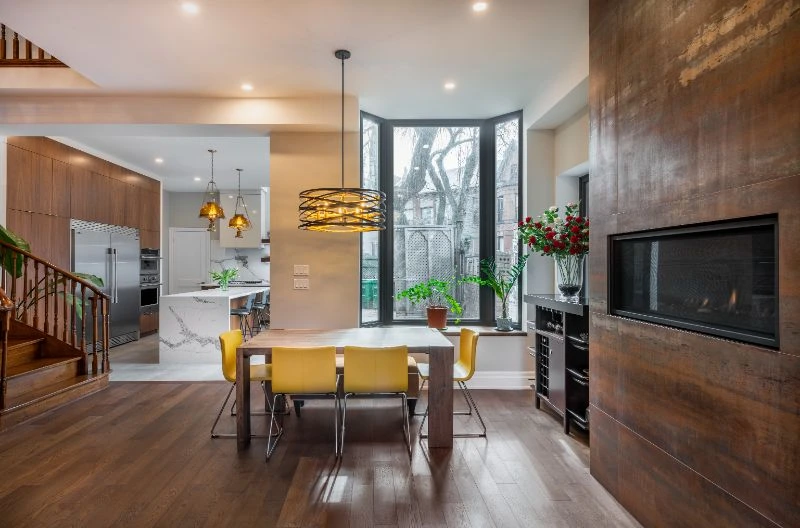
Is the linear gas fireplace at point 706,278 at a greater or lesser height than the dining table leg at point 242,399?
greater

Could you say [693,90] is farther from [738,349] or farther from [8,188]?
[8,188]

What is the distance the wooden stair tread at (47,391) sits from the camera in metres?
3.84

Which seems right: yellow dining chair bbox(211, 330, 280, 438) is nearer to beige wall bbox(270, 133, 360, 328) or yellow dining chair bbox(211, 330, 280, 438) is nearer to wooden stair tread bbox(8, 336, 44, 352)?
beige wall bbox(270, 133, 360, 328)

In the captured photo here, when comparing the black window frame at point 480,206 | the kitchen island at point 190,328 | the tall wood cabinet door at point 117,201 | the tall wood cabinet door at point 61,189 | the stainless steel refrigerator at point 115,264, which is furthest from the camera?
the tall wood cabinet door at point 117,201

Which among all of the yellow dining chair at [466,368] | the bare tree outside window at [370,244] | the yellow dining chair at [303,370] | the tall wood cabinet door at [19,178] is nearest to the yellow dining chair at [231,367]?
the yellow dining chair at [303,370]

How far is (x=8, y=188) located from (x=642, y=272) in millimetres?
6576

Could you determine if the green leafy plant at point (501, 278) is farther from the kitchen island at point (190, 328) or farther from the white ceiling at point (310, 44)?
the kitchen island at point (190, 328)

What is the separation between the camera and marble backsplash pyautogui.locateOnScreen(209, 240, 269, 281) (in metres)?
9.80

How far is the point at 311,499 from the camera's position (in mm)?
2508

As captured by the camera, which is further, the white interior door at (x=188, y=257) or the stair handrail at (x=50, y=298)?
the white interior door at (x=188, y=257)

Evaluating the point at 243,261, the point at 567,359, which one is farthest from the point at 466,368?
the point at 243,261

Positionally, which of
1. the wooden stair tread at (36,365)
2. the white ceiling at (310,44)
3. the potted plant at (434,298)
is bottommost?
the wooden stair tread at (36,365)

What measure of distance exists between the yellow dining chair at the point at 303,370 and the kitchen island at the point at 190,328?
3.26 metres

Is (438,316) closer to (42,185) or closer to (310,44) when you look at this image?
(310,44)
